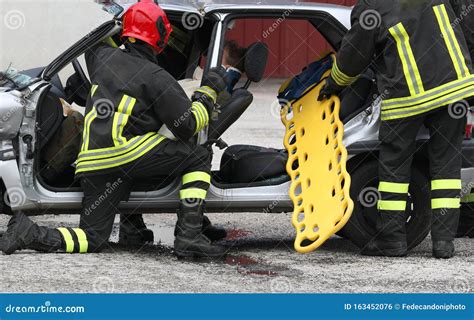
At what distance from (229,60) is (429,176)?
5.04 ft

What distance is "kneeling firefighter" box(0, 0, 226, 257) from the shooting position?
705cm

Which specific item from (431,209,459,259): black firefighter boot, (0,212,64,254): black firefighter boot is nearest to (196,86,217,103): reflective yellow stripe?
(0,212,64,254): black firefighter boot

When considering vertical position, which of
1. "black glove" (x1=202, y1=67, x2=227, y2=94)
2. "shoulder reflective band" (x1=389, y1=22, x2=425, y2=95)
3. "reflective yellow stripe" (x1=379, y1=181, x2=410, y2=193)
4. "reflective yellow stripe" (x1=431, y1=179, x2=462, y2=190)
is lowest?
"reflective yellow stripe" (x1=379, y1=181, x2=410, y2=193)

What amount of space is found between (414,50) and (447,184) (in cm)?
89

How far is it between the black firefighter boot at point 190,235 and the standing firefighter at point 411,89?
1149 mm

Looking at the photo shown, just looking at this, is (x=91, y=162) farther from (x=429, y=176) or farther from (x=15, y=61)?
(x=15, y=61)

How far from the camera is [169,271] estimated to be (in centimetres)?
681

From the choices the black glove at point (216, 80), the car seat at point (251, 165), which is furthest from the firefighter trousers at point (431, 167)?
the black glove at point (216, 80)

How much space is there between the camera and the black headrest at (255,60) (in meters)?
7.34

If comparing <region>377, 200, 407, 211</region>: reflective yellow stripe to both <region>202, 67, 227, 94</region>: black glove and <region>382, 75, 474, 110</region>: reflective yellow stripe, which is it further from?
<region>202, 67, 227, 94</region>: black glove

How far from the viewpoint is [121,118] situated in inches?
278

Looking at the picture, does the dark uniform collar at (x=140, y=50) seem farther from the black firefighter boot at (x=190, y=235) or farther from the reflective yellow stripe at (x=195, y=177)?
the black firefighter boot at (x=190, y=235)

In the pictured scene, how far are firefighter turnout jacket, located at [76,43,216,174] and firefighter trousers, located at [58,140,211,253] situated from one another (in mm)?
67

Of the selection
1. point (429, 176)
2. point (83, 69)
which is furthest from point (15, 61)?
point (429, 176)
